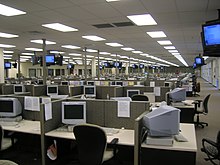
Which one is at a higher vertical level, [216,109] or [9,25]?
[9,25]

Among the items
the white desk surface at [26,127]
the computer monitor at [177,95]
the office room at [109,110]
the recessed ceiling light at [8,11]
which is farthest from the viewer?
the computer monitor at [177,95]

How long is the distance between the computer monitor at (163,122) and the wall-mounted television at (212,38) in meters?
1.89

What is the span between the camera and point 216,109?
27.0 feet

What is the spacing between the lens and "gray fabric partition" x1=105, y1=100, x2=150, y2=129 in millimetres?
3020

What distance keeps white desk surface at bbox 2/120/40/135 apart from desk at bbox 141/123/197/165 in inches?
62.2

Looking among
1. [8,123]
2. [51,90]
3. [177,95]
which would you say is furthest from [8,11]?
[177,95]

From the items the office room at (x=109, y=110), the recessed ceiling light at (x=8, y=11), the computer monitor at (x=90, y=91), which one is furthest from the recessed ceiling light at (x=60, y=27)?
the computer monitor at (x=90, y=91)

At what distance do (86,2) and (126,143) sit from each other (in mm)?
2533

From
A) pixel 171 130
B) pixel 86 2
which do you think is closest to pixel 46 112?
pixel 171 130

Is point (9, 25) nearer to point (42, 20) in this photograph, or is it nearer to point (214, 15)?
point (42, 20)

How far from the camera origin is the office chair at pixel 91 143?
240 centimetres

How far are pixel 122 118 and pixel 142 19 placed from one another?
283 centimetres

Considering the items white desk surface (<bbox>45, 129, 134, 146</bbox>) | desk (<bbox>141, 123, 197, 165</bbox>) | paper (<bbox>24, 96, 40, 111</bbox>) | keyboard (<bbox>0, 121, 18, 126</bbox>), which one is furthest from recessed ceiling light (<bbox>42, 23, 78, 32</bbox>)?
desk (<bbox>141, 123, 197, 165</bbox>)

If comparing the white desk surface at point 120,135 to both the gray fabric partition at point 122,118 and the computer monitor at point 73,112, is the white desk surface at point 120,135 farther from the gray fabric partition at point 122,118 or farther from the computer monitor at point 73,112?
the computer monitor at point 73,112
